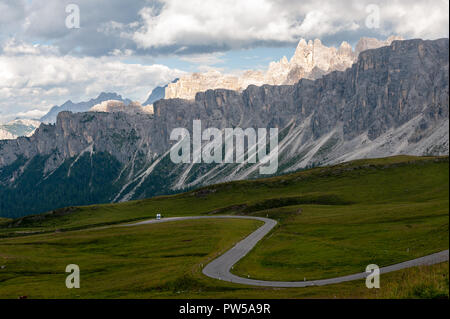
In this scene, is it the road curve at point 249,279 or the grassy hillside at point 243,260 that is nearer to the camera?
the road curve at point 249,279

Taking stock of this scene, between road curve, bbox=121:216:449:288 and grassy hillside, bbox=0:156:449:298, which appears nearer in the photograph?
road curve, bbox=121:216:449:288

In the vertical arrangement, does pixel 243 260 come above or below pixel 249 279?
below

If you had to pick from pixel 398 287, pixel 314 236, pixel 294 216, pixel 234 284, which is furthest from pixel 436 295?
pixel 294 216

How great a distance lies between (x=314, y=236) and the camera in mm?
116438

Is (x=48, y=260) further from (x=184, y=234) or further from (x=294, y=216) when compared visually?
(x=294, y=216)

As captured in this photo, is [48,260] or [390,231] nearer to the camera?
[390,231]

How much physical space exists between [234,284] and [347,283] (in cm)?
1816

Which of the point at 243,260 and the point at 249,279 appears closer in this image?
the point at 249,279
